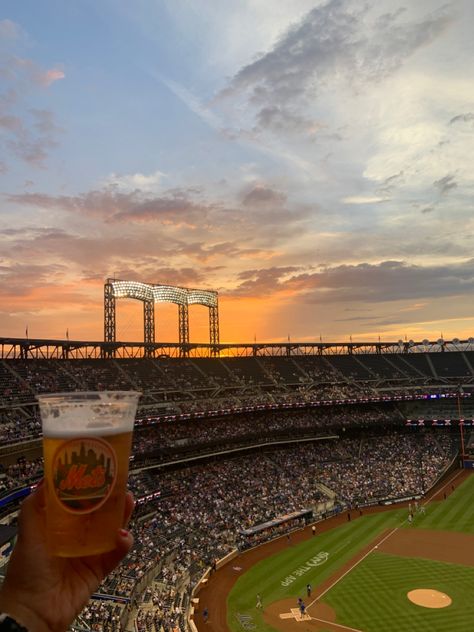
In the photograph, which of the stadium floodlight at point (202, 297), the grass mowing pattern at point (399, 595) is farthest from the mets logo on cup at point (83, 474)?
the stadium floodlight at point (202, 297)

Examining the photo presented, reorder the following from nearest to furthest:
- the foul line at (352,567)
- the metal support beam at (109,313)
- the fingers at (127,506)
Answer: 1. the fingers at (127,506)
2. the foul line at (352,567)
3. the metal support beam at (109,313)

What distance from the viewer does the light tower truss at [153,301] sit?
68000mm

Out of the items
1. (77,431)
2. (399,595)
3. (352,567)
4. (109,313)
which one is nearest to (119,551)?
(77,431)

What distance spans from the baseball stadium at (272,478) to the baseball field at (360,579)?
0.15m

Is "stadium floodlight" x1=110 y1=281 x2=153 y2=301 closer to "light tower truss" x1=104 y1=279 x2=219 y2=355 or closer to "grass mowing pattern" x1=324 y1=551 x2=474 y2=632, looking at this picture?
"light tower truss" x1=104 y1=279 x2=219 y2=355

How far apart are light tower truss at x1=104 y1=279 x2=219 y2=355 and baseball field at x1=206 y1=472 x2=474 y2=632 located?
35551 mm

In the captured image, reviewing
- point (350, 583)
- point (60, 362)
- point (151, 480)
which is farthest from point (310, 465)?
point (60, 362)

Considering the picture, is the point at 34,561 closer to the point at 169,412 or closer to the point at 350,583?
the point at 350,583

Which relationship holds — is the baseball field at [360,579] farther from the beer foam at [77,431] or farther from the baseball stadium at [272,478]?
the beer foam at [77,431]

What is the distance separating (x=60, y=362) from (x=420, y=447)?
47.7m

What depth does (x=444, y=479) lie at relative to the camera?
193 feet

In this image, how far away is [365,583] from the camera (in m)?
34.3

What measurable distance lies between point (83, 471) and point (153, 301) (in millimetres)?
69979

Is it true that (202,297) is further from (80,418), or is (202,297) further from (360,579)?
(80,418)
